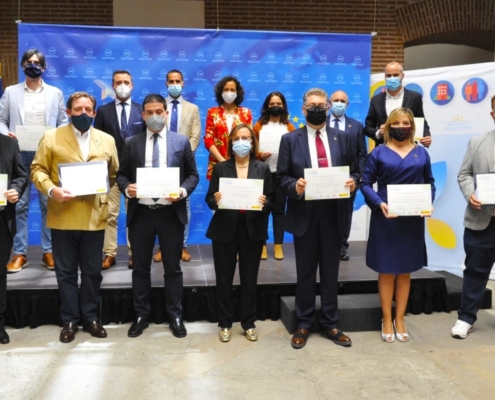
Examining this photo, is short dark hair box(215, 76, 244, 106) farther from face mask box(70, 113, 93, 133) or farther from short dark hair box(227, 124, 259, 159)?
face mask box(70, 113, 93, 133)

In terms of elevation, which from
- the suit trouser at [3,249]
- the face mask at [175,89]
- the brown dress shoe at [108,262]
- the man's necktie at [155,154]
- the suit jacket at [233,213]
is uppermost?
the face mask at [175,89]

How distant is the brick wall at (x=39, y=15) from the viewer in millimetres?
7090

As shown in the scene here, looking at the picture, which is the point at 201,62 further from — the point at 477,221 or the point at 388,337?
the point at 388,337

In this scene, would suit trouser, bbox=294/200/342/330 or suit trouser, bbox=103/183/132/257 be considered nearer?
suit trouser, bbox=294/200/342/330

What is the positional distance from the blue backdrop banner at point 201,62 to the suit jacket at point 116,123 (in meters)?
1.55

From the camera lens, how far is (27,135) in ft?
13.6

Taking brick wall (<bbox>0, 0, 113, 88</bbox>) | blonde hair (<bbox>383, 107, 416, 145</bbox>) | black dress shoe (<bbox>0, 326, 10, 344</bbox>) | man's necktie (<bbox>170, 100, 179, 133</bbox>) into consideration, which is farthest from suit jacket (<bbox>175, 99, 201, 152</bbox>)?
brick wall (<bbox>0, 0, 113, 88</bbox>)

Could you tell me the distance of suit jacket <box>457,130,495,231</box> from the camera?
376 cm

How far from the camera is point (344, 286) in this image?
14.3 ft

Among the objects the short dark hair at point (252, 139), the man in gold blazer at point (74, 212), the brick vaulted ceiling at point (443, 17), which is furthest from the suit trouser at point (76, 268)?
the brick vaulted ceiling at point (443, 17)

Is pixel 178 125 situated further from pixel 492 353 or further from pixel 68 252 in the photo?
pixel 492 353

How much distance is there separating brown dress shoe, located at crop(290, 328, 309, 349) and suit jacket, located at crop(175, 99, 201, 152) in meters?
1.89

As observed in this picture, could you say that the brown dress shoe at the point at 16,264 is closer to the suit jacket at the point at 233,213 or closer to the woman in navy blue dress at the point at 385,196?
the suit jacket at the point at 233,213

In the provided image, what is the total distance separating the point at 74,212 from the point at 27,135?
988 mm
